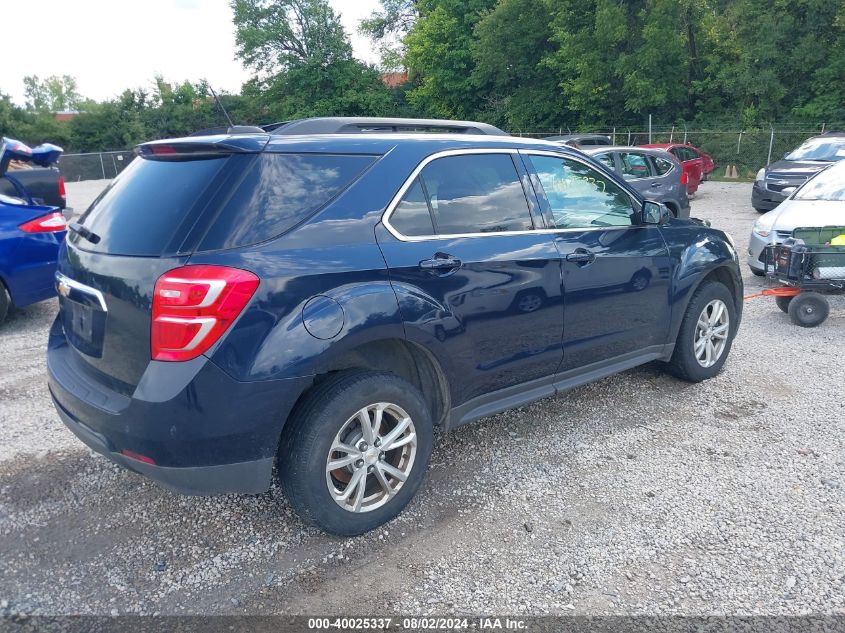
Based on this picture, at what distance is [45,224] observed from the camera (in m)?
6.53

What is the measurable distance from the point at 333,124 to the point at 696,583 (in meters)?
2.69

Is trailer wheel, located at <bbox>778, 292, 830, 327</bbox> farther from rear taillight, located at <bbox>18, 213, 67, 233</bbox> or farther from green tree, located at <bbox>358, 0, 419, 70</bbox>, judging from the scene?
green tree, located at <bbox>358, 0, 419, 70</bbox>

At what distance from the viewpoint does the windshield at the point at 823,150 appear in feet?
48.0

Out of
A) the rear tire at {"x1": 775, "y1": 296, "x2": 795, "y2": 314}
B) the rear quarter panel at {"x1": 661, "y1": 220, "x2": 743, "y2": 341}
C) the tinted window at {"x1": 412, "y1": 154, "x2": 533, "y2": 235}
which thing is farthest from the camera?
the rear tire at {"x1": 775, "y1": 296, "x2": 795, "y2": 314}

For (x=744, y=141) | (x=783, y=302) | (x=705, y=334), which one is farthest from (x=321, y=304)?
(x=744, y=141)

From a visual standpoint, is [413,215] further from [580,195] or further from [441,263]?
[580,195]

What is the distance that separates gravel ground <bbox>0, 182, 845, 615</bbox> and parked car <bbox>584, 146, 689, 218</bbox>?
7673 mm

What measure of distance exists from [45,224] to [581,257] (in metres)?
5.52

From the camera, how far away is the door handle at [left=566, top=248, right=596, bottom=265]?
3744mm

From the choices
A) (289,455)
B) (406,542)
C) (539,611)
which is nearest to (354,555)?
(406,542)

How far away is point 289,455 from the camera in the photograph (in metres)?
2.79

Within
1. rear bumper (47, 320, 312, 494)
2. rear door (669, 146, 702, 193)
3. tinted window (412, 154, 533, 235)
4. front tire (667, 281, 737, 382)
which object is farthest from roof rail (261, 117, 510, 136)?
rear door (669, 146, 702, 193)

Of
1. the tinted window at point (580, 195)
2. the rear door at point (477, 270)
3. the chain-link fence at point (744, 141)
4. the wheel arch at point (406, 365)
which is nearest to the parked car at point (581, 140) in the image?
the tinted window at point (580, 195)

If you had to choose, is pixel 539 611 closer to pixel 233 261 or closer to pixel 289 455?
pixel 289 455
